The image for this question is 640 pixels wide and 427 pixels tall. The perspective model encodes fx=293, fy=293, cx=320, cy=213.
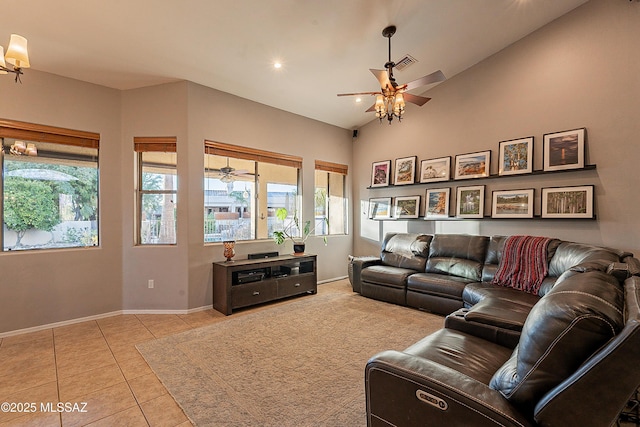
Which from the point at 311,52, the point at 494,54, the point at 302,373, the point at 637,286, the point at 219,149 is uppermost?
the point at 494,54

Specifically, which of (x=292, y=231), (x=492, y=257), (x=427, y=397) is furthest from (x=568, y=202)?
(x=292, y=231)

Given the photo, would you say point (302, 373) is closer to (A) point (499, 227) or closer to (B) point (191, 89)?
(A) point (499, 227)

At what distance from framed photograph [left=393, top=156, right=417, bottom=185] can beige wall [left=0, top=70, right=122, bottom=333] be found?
4450 mm

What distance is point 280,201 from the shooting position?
5312 mm

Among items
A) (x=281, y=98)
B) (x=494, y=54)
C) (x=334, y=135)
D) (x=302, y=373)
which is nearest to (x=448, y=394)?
(x=302, y=373)

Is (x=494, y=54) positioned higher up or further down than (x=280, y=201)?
higher up

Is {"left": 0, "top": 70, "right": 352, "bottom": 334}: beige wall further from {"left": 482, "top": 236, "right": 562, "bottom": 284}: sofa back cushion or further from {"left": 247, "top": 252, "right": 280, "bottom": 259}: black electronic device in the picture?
{"left": 482, "top": 236, "right": 562, "bottom": 284}: sofa back cushion

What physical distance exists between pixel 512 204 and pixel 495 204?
0.22 m

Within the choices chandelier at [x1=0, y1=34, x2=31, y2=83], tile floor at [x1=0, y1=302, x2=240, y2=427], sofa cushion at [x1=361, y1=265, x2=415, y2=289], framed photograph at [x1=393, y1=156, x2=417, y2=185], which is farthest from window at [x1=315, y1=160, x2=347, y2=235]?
chandelier at [x1=0, y1=34, x2=31, y2=83]

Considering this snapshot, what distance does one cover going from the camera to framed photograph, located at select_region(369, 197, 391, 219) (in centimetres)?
566

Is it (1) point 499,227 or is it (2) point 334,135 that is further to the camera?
(2) point 334,135

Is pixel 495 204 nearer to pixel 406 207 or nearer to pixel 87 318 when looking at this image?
pixel 406 207

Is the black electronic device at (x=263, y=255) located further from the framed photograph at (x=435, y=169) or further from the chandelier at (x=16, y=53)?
the chandelier at (x=16, y=53)

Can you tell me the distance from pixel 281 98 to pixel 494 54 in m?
3.28
